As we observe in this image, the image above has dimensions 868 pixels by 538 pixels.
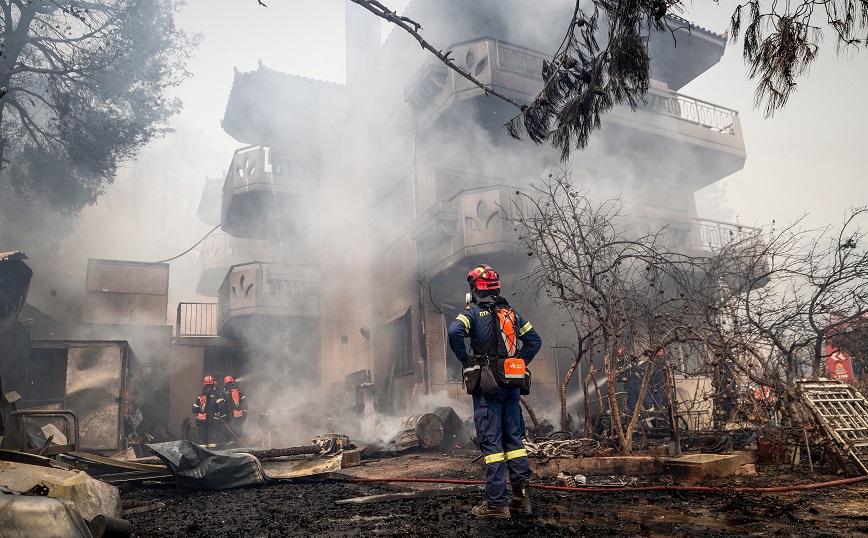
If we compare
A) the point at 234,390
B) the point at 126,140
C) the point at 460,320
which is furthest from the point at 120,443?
the point at 460,320

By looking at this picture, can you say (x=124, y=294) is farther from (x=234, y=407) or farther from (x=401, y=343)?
(x=401, y=343)

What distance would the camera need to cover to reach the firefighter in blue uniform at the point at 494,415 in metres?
4.29

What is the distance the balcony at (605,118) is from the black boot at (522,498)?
37.6ft

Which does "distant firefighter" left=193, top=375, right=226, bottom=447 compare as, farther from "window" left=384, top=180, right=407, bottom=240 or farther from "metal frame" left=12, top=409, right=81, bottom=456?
"metal frame" left=12, top=409, right=81, bottom=456

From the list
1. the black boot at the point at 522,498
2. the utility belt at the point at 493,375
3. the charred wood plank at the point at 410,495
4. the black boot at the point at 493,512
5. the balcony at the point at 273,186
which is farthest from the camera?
the balcony at the point at 273,186

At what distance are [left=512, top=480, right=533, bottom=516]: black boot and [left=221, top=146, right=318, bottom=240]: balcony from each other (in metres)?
18.2

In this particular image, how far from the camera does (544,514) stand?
4242 millimetres

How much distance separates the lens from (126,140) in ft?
48.1

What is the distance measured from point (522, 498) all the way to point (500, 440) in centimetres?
47

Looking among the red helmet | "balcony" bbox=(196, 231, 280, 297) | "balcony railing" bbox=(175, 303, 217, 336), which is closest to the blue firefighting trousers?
the red helmet

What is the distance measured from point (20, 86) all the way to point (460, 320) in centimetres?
1338

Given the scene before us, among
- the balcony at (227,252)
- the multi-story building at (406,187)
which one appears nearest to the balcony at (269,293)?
the multi-story building at (406,187)

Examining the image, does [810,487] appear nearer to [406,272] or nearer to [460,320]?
[460,320]

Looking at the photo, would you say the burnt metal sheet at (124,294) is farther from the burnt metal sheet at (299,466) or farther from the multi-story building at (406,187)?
the burnt metal sheet at (299,466)
